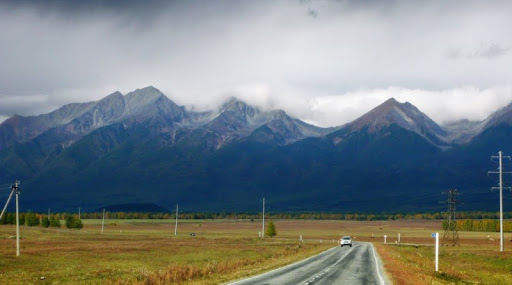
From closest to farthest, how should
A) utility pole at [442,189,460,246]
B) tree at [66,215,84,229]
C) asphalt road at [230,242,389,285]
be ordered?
asphalt road at [230,242,389,285] → utility pole at [442,189,460,246] → tree at [66,215,84,229]

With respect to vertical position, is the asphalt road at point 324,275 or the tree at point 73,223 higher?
the asphalt road at point 324,275

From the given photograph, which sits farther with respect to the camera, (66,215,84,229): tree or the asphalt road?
(66,215,84,229): tree

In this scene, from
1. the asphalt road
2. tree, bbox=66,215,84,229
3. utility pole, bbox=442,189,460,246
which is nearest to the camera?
the asphalt road

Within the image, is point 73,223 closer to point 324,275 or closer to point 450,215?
point 450,215

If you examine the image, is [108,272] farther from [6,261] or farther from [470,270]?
[470,270]

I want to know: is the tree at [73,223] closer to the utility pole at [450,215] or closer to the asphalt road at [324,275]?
the utility pole at [450,215]

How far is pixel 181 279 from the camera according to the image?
4288cm

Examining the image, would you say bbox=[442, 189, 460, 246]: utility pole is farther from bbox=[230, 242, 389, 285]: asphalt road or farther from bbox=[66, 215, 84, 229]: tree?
bbox=[66, 215, 84, 229]: tree

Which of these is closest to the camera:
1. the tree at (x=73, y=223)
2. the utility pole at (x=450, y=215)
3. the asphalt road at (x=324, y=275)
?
the asphalt road at (x=324, y=275)

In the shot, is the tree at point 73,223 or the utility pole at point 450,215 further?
the tree at point 73,223

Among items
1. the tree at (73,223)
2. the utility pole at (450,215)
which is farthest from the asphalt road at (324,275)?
the tree at (73,223)

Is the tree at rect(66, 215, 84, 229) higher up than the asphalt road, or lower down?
lower down

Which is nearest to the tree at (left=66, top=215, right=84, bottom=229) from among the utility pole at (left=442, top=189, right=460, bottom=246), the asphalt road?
the utility pole at (left=442, top=189, right=460, bottom=246)

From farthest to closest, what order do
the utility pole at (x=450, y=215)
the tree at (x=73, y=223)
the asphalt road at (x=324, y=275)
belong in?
1. the tree at (x=73, y=223)
2. the utility pole at (x=450, y=215)
3. the asphalt road at (x=324, y=275)
